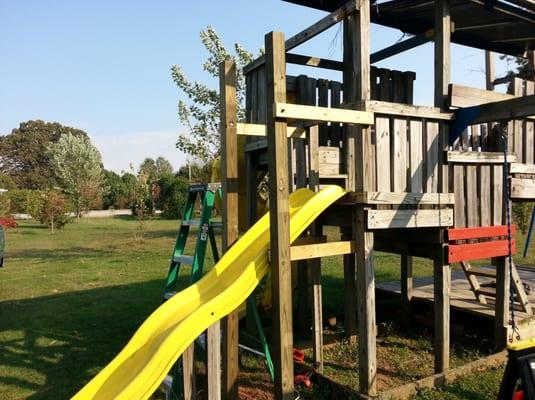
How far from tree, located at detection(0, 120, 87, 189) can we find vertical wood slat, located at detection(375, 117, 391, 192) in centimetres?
7864

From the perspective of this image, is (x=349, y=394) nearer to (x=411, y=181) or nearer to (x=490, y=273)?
(x=411, y=181)

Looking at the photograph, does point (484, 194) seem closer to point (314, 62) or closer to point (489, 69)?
point (314, 62)

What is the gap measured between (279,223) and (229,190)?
0.90 meters

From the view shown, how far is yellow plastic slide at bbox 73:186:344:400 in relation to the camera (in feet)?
9.16

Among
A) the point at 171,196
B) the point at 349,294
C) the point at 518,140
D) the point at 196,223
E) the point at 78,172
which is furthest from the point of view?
the point at 78,172

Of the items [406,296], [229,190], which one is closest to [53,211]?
[406,296]

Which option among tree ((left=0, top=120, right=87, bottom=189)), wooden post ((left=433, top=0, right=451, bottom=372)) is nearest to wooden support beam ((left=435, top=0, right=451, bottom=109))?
wooden post ((left=433, top=0, right=451, bottom=372))

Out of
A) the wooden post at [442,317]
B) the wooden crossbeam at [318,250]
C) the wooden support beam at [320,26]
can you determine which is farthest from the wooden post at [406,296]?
the wooden support beam at [320,26]

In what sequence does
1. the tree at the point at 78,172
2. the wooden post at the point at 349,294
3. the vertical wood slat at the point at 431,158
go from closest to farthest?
the vertical wood slat at the point at 431,158
the wooden post at the point at 349,294
the tree at the point at 78,172

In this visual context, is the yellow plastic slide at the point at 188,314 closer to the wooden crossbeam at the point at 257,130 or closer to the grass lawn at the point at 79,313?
the wooden crossbeam at the point at 257,130

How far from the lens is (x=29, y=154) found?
249ft

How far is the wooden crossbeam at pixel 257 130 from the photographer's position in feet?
14.4

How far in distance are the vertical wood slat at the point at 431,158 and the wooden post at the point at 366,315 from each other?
3.27 ft

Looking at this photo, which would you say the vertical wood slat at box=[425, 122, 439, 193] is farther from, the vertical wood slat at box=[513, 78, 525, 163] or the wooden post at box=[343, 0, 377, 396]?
the vertical wood slat at box=[513, 78, 525, 163]
